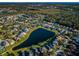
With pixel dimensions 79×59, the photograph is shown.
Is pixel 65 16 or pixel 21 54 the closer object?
pixel 21 54

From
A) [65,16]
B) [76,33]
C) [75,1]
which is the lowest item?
[76,33]

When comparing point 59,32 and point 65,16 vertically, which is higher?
point 65,16

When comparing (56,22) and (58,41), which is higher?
(56,22)

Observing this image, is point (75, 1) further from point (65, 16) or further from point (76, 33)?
point (76, 33)

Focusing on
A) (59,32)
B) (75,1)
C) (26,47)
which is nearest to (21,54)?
(26,47)

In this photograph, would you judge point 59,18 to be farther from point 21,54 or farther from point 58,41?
point 21,54

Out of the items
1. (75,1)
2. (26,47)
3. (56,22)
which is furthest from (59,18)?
(26,47)
